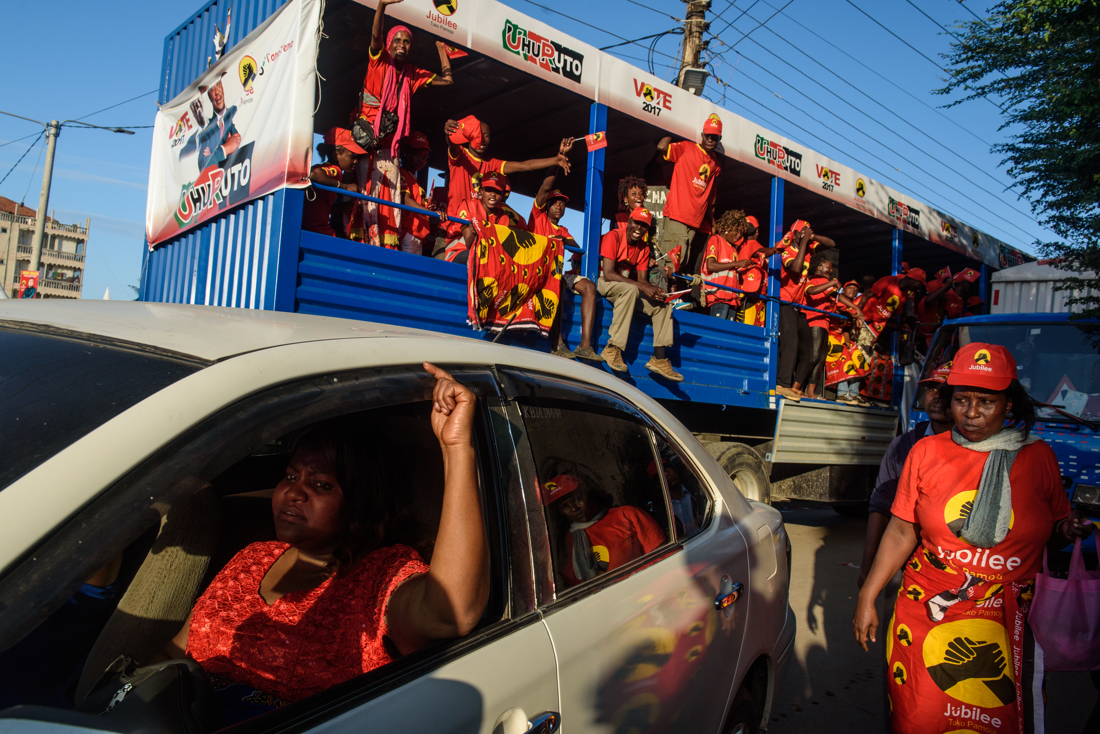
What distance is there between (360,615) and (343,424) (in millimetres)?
417

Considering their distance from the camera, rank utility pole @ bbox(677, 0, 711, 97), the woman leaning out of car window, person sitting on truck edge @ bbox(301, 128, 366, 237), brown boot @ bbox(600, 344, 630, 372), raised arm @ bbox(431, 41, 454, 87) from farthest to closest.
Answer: utility pole @ bbox(677, 0, 711, 97) < brown boot @ bbox(600, 344, 630, 372) < raised arm @ bbox(431, 41, 454, 87) < person sitting on truck edge @ bbox(301, 128, 366, 237) < the woman leaning out of car window

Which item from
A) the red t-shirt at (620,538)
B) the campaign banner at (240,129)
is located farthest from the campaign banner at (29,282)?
the red t-shirt at (620,538)

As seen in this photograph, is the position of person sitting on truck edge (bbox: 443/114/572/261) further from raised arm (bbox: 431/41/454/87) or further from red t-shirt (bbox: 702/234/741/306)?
red t-shirt (bbox: 702/234/741/306)

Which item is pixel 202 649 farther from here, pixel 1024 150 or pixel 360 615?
pixel 1024 150

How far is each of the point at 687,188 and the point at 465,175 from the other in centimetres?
228

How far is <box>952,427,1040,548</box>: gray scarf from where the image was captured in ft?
7.62

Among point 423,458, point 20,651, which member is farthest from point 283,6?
point 20,651

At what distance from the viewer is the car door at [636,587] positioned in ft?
4.80

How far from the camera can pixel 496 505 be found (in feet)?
4.66

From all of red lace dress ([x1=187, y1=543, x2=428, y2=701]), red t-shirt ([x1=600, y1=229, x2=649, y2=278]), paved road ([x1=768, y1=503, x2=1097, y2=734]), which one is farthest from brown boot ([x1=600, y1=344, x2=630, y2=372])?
red lace dress ([x1=187, y1=543, x2=428, y2=701])

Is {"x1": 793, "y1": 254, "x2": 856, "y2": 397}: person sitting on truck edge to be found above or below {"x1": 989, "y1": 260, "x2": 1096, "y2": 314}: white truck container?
below

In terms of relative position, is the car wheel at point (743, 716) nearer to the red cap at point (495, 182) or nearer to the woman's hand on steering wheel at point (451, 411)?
the woman's hand on steering wheel at point (451, 411)

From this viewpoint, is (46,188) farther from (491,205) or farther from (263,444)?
(263,444)

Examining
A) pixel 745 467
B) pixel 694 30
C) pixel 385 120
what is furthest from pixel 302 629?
pixel 694 30
